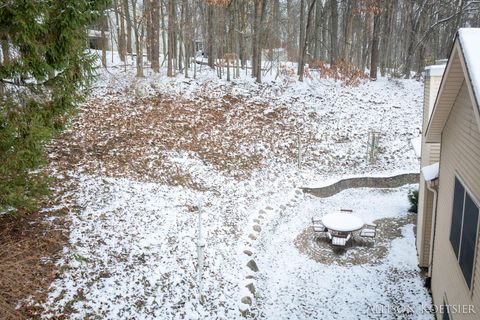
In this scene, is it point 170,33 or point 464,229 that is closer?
point 464,229

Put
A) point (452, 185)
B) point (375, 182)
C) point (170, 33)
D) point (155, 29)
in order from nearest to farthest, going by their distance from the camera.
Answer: point (452, 185) < point (375, 182) < point (155, 29) < point (170, 33)

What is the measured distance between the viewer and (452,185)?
6.79m

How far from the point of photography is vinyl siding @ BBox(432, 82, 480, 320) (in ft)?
16.9

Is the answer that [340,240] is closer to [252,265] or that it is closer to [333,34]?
[252,265]

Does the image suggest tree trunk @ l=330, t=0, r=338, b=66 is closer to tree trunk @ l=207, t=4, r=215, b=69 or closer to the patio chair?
tree trunk @ l=207, t=4, r=215, b=69

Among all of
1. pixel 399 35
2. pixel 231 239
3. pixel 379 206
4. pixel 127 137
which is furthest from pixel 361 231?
pixel 399 35

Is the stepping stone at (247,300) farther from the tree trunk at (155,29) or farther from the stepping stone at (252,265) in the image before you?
the tree trunk at (155,29)

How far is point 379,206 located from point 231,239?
21.9ft

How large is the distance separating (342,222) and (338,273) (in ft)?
6.43

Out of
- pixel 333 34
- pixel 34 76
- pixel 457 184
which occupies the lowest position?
pixel 457 184

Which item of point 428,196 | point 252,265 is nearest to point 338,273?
point 252,265

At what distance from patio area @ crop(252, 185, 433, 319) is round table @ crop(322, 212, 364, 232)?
1.97 ft

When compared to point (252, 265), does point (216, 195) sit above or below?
above

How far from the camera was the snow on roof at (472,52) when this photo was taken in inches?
155
